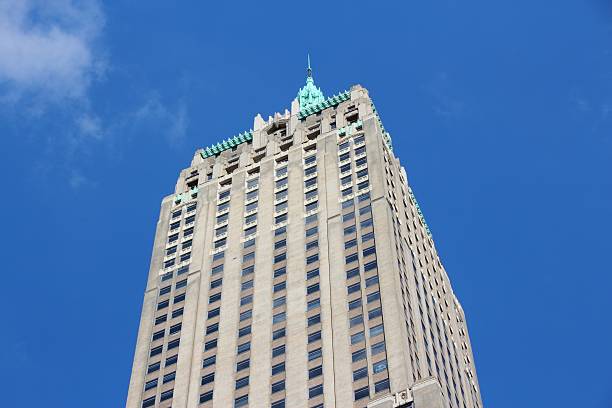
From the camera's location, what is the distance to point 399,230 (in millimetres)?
137750

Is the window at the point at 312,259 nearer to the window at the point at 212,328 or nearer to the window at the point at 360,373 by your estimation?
the window at the point at 212,328

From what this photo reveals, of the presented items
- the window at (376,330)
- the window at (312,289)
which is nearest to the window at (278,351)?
the window at (312,289)

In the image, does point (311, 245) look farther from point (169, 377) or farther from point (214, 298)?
point (169, 377)

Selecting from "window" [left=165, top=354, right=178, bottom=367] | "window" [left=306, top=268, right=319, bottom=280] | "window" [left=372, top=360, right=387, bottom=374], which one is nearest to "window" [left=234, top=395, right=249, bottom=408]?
"window" [left=165, top=354, right=178, bottom=367]

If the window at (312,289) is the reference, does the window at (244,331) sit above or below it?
below

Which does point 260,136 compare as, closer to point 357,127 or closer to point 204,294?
point 357,127

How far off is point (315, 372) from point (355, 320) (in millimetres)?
7464

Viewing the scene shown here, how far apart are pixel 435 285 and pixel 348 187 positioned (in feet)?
57.3

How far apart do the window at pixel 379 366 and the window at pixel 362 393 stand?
2244 millimetres

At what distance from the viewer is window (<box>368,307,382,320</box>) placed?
11981cm

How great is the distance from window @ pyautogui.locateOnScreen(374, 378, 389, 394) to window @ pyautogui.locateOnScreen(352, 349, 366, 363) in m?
4.46

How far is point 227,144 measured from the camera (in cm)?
17025

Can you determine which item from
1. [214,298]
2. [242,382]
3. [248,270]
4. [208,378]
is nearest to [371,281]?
[242,382]

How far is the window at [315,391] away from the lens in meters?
114
